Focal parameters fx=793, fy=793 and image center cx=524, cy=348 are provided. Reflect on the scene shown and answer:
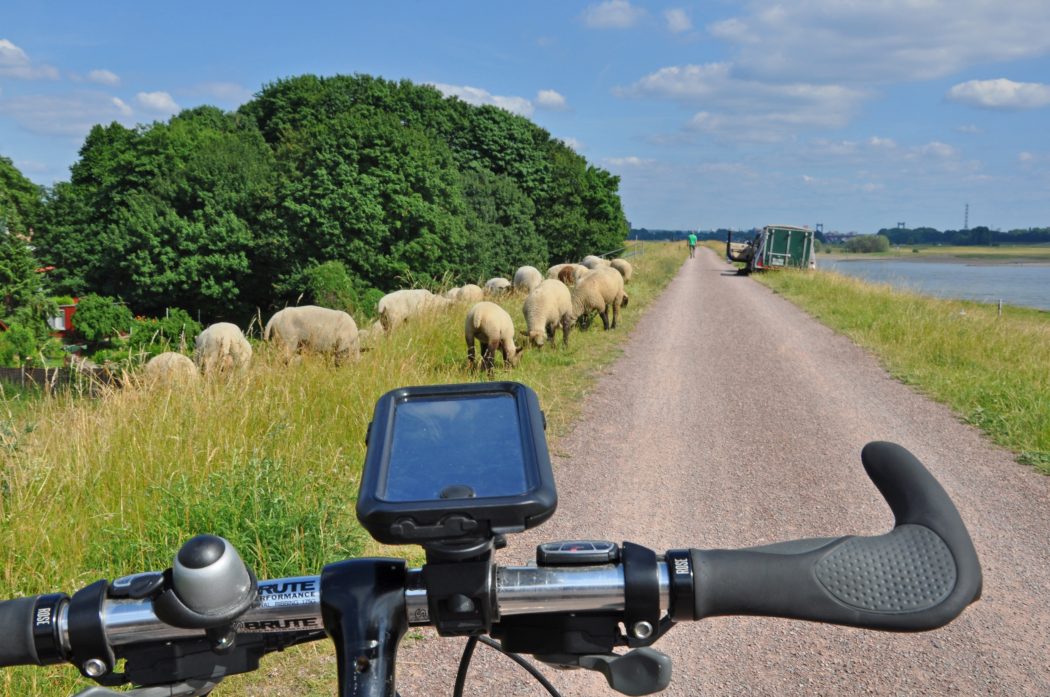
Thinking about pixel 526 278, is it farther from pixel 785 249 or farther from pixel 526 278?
pixel 785 249

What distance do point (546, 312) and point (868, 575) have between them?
12807 mm

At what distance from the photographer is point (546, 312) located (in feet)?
45.9

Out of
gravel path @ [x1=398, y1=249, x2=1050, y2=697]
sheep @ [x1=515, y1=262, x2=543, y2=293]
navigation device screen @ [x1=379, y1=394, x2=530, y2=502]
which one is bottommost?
gravel path @ [x1=398, y1=249, x2=1050, y2=697]

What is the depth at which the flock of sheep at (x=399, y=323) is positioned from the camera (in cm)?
990

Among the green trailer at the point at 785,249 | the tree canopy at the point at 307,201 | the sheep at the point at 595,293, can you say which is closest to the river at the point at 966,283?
the green trailer at the point at 785,249

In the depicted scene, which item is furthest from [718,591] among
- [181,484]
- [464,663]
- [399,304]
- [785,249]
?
[785,249]

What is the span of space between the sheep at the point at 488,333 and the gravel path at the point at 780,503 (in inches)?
62.5

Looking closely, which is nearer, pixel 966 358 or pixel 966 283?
pixel 966 358

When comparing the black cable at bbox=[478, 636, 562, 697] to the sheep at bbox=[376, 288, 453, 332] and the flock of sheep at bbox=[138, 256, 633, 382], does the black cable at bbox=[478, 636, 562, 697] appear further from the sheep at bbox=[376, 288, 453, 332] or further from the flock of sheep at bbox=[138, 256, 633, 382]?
the sheep at bbox=[376, 288, 453, 332]

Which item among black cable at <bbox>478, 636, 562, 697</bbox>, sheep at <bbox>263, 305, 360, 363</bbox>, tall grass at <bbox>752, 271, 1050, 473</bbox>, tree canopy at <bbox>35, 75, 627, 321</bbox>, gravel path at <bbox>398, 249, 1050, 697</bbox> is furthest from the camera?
tree canopy at <bbox>35, 75, 627, 321</bbox>

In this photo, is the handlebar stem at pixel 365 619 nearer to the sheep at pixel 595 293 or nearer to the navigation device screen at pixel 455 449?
the navigation device screen at pixel 455 449

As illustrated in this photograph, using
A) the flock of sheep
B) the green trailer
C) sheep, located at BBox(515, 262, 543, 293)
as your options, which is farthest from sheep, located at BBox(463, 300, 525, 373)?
the green trailer

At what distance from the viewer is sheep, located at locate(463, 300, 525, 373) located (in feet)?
37.6

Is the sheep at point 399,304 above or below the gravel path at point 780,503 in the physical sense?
above
